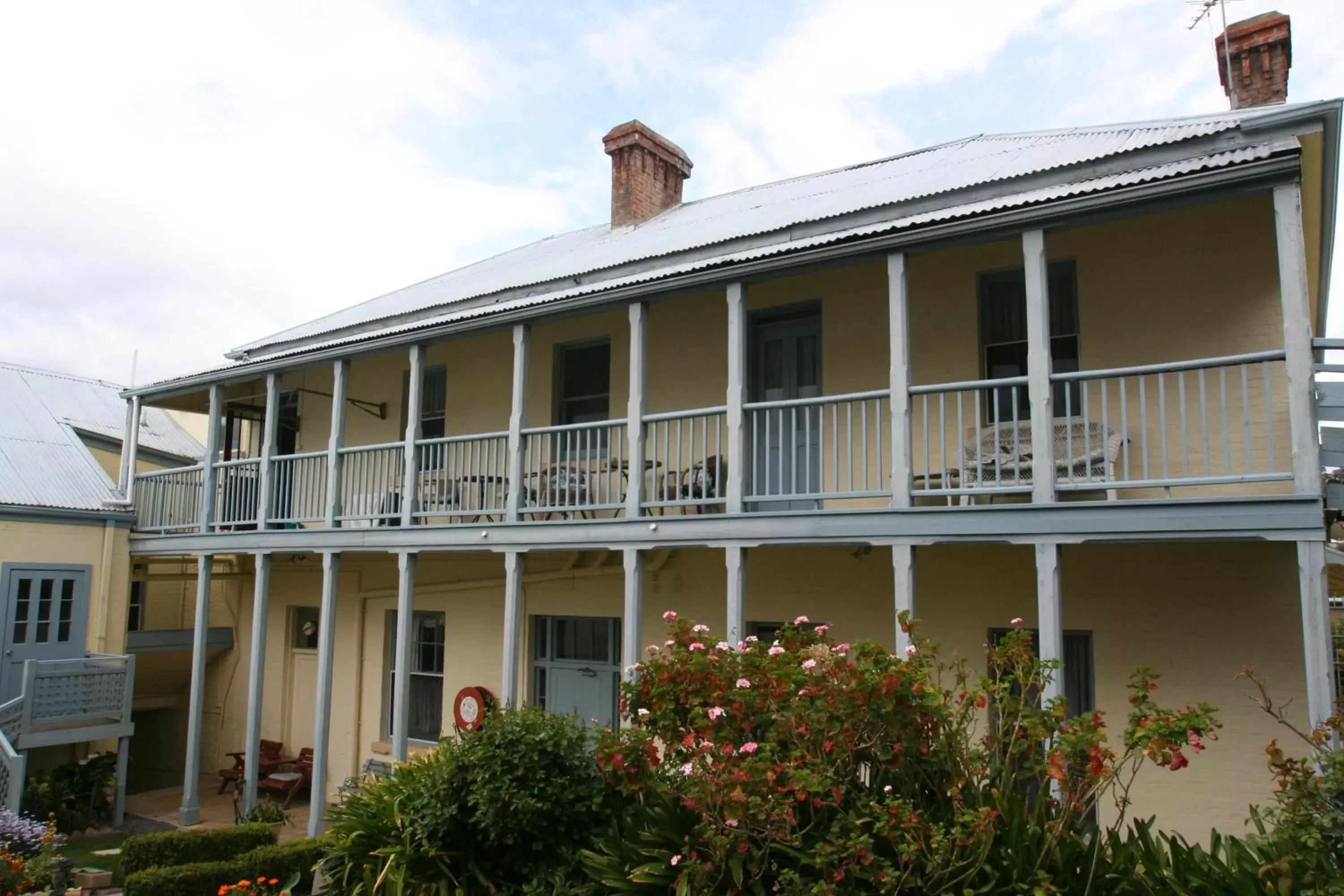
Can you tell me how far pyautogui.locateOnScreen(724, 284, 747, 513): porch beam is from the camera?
9312 mm

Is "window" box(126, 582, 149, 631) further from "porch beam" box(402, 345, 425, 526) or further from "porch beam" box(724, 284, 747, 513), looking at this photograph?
"porch beam" box(724, 284, 747, 513)

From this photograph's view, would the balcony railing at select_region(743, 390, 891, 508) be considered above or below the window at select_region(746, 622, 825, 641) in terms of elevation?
above

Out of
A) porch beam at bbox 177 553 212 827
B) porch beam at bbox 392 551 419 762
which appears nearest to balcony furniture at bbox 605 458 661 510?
porch beam at bbox 392 551 419 762

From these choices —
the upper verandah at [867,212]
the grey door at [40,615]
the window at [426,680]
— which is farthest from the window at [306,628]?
the upper verandah at [867,212]

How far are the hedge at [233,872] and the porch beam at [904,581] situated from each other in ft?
16.9

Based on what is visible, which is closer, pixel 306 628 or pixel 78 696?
pixel 78 696

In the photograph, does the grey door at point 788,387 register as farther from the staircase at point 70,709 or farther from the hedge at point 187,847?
the staircase at point 70,709

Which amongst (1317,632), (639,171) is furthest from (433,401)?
(1317,632)

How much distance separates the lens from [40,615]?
13961mm

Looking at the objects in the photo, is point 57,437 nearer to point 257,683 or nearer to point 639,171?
point 257,683

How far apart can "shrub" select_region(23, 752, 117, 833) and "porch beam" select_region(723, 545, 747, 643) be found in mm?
8723

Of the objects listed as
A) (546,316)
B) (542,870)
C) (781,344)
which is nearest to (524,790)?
(542,870)

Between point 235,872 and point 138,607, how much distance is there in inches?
398

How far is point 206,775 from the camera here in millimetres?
16391
